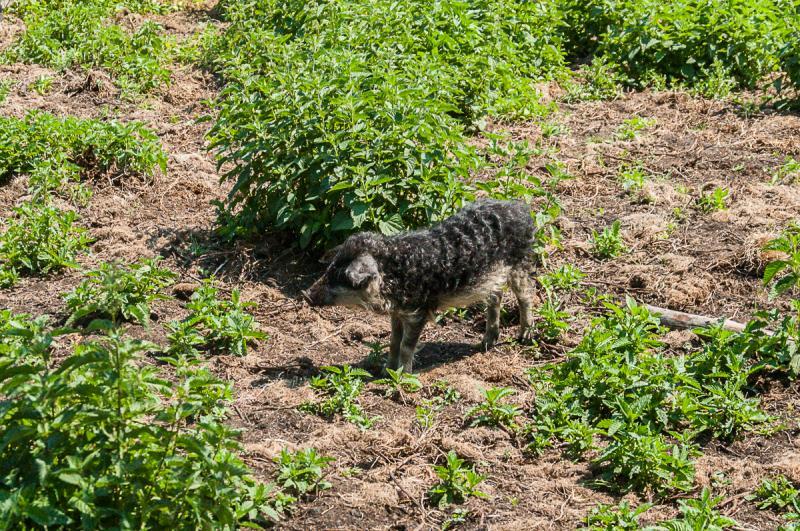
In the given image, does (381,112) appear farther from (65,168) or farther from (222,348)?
(65,168)

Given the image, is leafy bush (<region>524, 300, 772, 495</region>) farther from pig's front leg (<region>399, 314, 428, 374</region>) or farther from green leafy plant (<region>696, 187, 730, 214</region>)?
green leafy plant (<region>696, 187, 730, 214</region>)

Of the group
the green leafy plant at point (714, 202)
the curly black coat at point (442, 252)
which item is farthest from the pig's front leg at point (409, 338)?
the green leafy plant at point (714, 202)

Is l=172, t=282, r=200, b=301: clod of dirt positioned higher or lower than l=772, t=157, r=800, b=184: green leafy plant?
lower

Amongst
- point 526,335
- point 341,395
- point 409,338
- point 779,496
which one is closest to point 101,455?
point 341,395

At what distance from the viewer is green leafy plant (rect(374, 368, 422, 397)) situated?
6.95 metres

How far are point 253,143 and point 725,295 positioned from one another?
4.49 metres

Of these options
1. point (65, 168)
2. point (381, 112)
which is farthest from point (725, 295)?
point (65, 168)

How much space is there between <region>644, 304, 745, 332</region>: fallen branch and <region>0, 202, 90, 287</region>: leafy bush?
5246 mm

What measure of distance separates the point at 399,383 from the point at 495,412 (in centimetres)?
83

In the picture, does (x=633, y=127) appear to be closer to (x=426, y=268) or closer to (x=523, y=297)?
(x=523, y=297)

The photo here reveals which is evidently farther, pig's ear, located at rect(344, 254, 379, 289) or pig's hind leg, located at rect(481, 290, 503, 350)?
pig's hind leg, located at rect(481, 290, 503, 350)

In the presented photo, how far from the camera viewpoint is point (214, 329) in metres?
7.48

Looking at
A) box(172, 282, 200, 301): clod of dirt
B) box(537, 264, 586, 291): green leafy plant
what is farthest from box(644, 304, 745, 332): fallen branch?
box(172, 282, 200, 301): clod of dirt

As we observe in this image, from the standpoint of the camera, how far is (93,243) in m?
9.20
